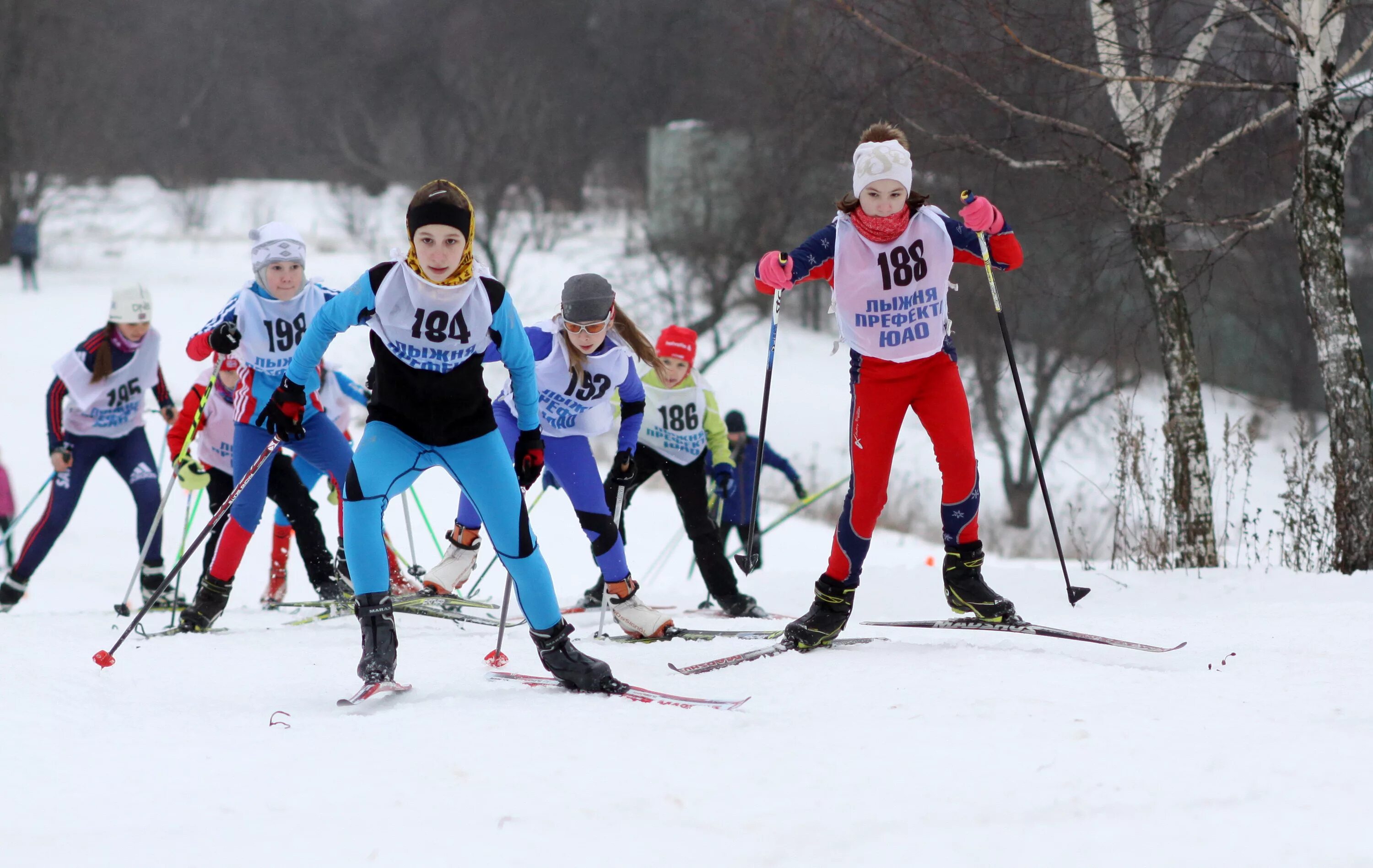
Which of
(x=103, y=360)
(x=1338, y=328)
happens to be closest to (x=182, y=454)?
(x=103, y=360)

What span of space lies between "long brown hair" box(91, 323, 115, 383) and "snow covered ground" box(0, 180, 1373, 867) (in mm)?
1711

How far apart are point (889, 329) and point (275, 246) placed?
3081 mm

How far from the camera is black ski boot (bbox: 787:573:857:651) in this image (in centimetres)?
450

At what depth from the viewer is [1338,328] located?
628 cm

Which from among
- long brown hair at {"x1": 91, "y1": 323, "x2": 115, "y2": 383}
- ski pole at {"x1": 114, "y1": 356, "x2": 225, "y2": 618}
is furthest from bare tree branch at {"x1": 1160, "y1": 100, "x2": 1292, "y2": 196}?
long brown hair at {"x1": 91, "y1": 323, "x2": 115, "y2": 383}

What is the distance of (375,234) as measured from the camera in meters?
27.9

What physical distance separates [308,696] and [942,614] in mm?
3679

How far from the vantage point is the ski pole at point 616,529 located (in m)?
5.46

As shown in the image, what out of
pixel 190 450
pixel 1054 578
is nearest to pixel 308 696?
pixel 190 450

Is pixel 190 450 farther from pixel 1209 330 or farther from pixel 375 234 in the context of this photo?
pixel 375 234

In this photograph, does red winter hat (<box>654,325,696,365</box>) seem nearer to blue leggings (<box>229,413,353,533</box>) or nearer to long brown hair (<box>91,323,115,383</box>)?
blue leggings (<box>229,413,353,533</box>)

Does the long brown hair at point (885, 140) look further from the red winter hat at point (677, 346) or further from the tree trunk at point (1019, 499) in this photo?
the tree trunk at point (1019, 499)

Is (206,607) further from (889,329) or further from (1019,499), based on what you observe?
(1019,499)

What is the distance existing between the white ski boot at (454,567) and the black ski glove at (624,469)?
91 cm
